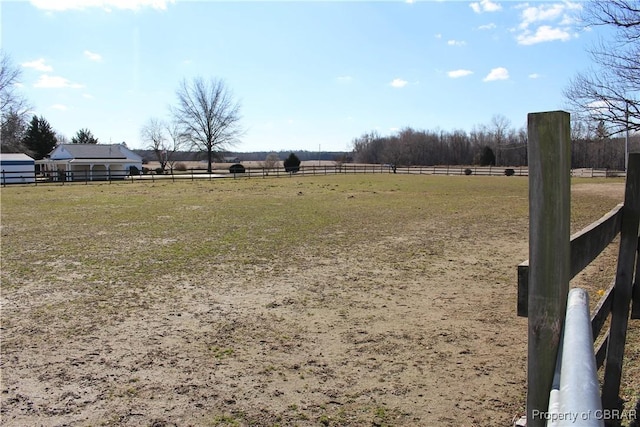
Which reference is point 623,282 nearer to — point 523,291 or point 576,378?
point 523,291

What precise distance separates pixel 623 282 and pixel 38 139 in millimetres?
71223

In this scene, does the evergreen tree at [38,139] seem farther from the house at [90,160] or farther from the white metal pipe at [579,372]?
the white metal pipe at [579,372]

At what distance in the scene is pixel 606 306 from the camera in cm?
279

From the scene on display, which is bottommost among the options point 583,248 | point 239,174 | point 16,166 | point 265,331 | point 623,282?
point 265,331

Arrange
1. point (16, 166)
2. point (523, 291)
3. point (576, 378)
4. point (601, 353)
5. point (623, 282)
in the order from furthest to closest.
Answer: point (16, 166), point (601, 353), point (623, 282), point (523, 291), point (576, 378)

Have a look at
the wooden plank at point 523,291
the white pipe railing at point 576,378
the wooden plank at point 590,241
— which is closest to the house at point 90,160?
the wooden plank at point 590,241

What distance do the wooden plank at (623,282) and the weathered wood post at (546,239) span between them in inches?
60.7

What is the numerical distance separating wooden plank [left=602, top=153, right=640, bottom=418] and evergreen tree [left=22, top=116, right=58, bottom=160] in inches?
2782

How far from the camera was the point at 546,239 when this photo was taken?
1386 millimetres

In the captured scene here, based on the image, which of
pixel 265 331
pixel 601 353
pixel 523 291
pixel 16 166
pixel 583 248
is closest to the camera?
pixel 523 291

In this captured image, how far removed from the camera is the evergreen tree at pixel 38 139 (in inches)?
2393

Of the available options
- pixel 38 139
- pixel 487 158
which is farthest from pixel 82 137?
pixel 487 158

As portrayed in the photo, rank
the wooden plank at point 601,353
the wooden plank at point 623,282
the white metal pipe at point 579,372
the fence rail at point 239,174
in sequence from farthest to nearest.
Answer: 1. the fence rail at point 239,174
2. the wooden plank at point 601,353
3. the wooden plank at point 623,282
4. the white metal pipe at point 579,372

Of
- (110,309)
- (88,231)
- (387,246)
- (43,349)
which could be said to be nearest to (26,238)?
(88,231)
